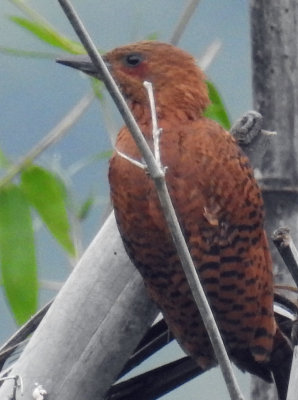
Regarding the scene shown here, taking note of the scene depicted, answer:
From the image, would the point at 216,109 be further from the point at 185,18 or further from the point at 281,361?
the point at 281,361

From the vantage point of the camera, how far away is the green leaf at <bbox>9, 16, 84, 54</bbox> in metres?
2.30

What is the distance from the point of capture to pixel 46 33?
2.31 m

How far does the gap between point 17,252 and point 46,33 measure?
457mm

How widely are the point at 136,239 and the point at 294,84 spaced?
389 mm

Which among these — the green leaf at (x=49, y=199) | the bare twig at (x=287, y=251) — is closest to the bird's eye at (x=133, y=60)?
the green leaf at (x=49, y=199)

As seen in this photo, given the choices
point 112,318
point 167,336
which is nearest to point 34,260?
point 167,336

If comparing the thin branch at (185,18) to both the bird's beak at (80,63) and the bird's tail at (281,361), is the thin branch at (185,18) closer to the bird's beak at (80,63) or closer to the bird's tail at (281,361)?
the bird's beak at (80,63)

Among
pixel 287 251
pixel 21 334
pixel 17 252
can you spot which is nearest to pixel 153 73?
pixel 17 252

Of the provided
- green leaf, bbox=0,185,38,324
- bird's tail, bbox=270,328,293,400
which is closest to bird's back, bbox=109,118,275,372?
bird's tail, bbox=270,328,293,400

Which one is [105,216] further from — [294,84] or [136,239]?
[294,84]

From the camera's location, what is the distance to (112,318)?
1.84 meters

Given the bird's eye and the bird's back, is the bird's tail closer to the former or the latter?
the bird's back

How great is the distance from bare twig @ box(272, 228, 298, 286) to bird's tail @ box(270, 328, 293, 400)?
51 cm

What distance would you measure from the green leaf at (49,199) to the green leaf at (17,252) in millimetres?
32
